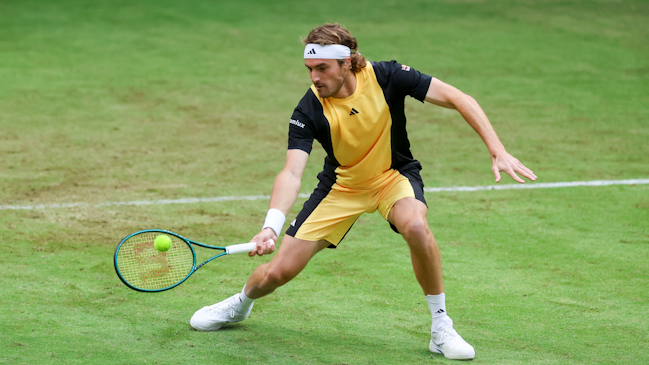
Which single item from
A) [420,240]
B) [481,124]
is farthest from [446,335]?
[481,124]

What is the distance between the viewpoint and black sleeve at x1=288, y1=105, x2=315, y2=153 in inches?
195

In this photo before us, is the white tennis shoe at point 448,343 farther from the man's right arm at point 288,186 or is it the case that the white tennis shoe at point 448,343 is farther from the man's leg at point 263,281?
the man's right arm at point 288,186

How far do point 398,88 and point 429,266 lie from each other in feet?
4.12

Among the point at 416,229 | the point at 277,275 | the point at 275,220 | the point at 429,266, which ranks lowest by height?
the point at 277,275

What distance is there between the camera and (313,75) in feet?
16.3

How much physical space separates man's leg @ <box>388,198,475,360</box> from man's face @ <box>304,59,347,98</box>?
2.95ft

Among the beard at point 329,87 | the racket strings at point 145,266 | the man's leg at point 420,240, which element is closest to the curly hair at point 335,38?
the beard at point 329,87

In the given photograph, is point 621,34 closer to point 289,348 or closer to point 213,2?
point 213,2

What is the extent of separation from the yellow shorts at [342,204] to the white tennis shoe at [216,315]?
0.67 m

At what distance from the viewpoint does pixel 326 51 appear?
4.95 meters

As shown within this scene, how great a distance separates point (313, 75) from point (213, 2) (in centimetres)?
1398

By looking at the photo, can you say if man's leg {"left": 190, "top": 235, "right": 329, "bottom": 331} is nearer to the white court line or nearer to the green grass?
the green grass

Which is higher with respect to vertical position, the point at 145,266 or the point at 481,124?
the point at 481,124

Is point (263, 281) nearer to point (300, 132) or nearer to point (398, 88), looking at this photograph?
point (300, 132)
